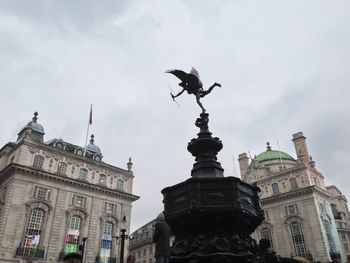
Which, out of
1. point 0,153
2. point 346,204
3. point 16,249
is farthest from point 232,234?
point 346,204

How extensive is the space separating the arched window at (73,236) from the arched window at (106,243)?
3.38 m

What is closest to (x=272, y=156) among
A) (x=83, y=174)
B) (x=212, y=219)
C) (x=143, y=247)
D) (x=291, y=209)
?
(x=291, y=209)

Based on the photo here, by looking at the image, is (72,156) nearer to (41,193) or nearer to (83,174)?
(83,174)

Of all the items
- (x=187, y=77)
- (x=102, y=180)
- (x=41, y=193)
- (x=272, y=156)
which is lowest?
(x=187, y=77)

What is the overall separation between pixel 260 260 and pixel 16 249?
1301 inches

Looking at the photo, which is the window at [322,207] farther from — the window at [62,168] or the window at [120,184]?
the window at [62,168]

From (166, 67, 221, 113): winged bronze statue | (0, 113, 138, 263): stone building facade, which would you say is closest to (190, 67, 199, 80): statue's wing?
(166, 67, 221, 113): winged bronze statue

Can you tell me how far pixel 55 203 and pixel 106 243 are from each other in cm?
890

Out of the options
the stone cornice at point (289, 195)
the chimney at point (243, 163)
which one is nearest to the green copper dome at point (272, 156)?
the chimney at point (243, 163)

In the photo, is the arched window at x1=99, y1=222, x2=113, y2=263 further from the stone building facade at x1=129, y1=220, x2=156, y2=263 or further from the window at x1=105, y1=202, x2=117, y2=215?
the stone building facade at x1=129, y1=220, x2=156, y2=263

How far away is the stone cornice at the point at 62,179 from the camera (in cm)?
3638

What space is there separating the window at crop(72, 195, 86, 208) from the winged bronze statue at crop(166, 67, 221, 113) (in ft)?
108

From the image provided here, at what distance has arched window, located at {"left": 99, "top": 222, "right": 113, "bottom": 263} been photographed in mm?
39969

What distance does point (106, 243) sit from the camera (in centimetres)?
4109
